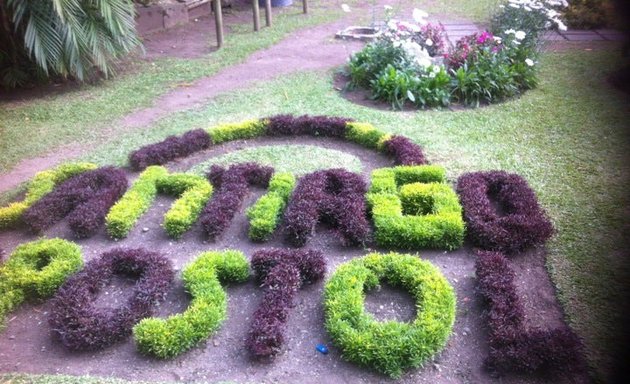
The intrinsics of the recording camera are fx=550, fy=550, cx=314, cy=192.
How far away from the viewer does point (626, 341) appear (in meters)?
0.96

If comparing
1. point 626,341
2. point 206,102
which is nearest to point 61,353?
point 626,341

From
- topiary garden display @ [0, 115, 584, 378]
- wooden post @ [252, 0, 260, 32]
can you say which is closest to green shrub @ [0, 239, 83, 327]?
topiary garden display @ [0, 115, 584, 378]

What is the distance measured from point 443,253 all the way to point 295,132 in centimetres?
223

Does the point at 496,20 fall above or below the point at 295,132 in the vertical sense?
above

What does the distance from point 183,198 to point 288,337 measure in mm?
1580

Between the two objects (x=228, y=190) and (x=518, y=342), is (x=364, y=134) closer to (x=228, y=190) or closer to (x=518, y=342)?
(x=228, y=190)

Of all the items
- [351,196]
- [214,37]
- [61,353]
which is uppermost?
[214,37]

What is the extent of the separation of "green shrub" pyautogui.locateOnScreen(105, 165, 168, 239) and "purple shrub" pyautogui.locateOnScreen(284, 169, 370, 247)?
1.09 metres

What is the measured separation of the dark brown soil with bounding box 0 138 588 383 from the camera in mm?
2658

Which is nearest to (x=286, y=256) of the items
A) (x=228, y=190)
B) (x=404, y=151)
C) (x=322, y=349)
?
(x=322, y=349)

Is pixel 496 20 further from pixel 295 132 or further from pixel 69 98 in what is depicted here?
pixel 69 98

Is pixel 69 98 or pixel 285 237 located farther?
pixel 69 98

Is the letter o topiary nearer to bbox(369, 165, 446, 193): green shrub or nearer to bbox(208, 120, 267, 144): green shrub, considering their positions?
bbox(369, 165, 446, 193): green shrub

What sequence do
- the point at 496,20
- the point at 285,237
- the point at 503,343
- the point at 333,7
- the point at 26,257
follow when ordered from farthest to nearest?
1. the point at 333,7
2. the point at 496,20
3. the point at 285,237
4. the point at 26,257
5. the point at 503,343
